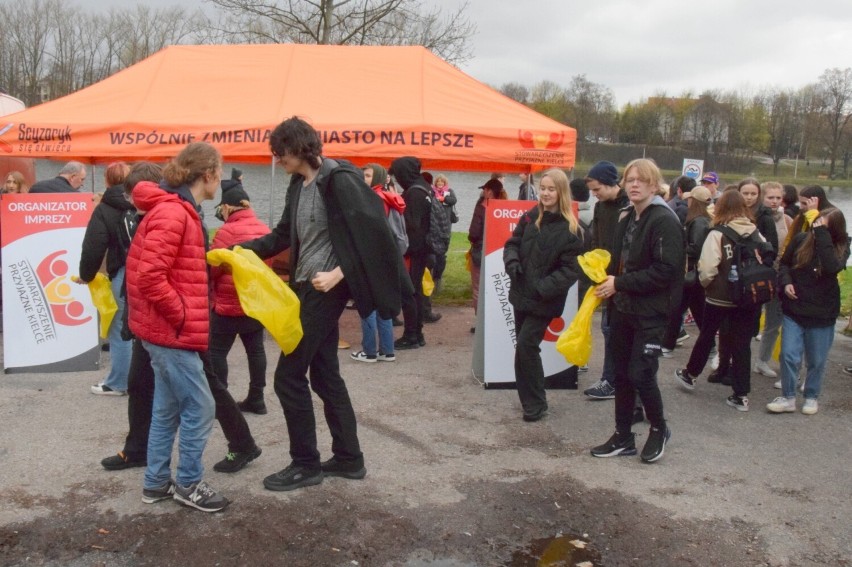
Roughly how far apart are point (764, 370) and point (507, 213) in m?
2.86

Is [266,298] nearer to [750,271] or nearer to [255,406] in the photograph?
[255,406]

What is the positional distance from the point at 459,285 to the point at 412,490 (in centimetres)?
753

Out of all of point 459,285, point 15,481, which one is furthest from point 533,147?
point 15,481

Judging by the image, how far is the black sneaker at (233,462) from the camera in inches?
177

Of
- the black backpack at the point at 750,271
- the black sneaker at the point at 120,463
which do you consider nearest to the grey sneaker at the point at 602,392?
the black backpack at the point at 750,271

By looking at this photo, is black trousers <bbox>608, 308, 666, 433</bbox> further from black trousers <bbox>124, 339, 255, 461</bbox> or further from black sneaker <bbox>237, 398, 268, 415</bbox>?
black sneaker <bbox>237, 398, 268, 415</bbox>

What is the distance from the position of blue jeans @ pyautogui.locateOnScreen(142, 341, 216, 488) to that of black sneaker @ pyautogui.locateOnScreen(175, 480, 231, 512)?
3 cm

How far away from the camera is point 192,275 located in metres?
3.73

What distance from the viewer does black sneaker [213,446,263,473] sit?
4.48m

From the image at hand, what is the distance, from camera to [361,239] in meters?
3.93

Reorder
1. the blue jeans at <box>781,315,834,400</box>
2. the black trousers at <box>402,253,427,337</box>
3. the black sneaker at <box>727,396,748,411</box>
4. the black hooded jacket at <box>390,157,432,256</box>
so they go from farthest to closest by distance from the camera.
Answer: the black hooded jacket at <box>390,157,432,256</box> < the black trousers at <box>402,253,427,337</box> < the black sneaker at <box>727,396,748,411</box> < the blue jeans at <box>781,315,834,400</box>

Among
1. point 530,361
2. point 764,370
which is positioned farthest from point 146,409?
point 764,370

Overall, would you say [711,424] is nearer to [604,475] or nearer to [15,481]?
[604,475]

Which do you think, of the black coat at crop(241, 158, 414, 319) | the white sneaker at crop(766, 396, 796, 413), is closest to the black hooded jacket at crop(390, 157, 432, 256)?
the white sneaker at crop(766, 396, 796, 413)
